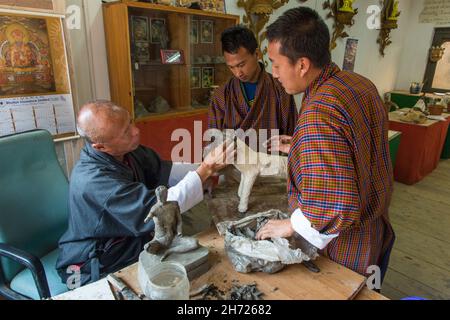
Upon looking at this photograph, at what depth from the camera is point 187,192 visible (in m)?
1.16

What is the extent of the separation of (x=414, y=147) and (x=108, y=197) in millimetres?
3776

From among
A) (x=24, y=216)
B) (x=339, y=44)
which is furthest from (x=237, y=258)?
(x=339, y=44)

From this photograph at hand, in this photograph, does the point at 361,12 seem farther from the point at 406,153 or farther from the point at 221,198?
the point at 221,198

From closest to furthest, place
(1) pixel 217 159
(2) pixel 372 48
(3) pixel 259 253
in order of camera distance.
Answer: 1. (3) pixel 259 253
2. (1) pixel 217 159
3. (2) pixel 372 48

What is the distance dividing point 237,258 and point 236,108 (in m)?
0.91

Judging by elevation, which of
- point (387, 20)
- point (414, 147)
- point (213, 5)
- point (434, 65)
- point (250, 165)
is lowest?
point (414, 147)

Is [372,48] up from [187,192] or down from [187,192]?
up

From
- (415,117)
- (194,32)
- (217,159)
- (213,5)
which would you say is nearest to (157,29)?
(194,32)

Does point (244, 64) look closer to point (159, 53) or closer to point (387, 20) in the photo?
point (159, 53)

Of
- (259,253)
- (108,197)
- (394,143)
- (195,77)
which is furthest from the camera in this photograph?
(394,143)

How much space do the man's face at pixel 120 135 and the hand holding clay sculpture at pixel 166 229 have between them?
381 mm

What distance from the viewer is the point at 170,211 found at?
0.93 metres

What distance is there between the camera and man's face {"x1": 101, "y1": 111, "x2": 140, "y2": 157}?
117 cm

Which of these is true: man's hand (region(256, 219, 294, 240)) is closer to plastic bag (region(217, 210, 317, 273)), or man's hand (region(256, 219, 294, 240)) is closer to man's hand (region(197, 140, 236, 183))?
plastic bag (region(217, 210, 317, 273))
